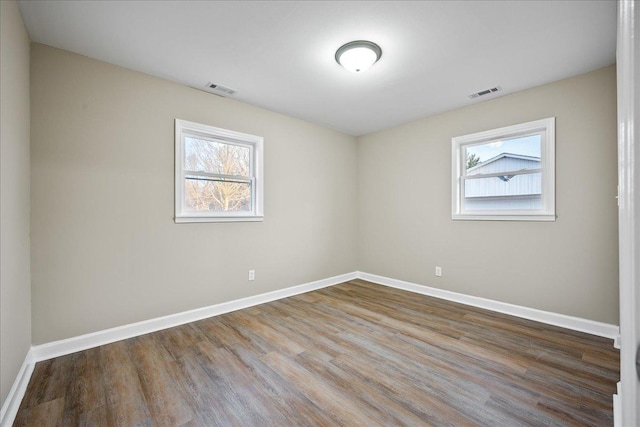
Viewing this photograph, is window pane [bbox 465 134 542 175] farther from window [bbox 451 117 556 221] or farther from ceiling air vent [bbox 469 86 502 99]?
ceiling air vent [bbox 469 86 502 99]

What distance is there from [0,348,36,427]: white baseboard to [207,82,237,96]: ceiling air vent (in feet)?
9.64

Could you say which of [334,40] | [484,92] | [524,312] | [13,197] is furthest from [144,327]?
[484,92]

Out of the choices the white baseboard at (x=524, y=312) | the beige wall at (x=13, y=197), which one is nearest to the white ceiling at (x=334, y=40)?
the beige wall at (x=13, y=197)

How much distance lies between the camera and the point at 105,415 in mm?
1702

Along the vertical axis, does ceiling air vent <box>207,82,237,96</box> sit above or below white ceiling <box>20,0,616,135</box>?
below

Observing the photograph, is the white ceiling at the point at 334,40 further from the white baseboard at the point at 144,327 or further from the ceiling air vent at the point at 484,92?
the white baseboard at the point at 144,327

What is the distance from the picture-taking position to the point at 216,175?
134 inches

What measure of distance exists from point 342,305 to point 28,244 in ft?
10.4

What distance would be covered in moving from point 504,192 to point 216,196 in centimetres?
364

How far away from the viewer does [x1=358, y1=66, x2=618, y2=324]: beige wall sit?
2.73 metres

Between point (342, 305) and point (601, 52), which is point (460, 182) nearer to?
point (601, 52)

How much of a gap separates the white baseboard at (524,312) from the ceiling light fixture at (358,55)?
10.3 feet

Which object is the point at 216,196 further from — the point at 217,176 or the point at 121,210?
the point at 121,210

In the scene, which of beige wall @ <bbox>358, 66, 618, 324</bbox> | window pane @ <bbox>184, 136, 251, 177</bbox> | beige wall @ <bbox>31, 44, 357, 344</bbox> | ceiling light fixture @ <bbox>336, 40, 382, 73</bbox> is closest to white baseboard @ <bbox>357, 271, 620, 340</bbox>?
beige wall @ <bbox>358, 66, 618, 324</bbox>
